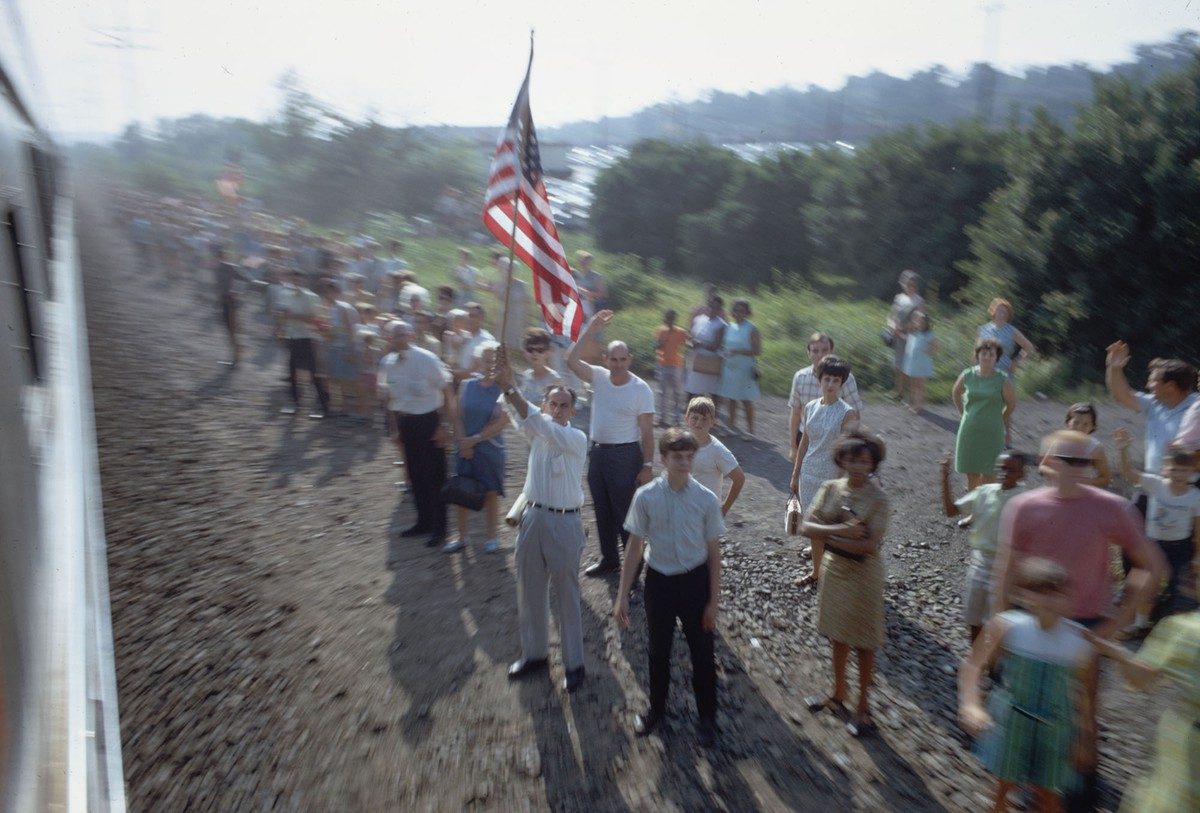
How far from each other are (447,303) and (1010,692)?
8.27 metres

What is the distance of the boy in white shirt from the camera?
18.6ft

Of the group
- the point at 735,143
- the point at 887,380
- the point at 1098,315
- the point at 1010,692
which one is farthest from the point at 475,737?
the point at 735,143

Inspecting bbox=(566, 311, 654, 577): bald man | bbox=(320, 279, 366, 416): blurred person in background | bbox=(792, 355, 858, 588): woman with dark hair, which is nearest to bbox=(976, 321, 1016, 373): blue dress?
bbox=(792, 355, 858, 588): woman with dark hair

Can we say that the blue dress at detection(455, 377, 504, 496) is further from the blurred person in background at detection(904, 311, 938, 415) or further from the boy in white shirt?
the blurred person in background at detection(904, 311, 938, 415)

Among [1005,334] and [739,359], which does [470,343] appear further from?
[1005,334]

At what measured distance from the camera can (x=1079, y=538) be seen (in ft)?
13.2

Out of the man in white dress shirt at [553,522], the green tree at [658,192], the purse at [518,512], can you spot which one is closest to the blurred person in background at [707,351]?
the purse at [518,512]

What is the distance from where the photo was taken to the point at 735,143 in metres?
37.9

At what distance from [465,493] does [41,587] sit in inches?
114

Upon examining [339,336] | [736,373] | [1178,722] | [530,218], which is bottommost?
[736,373]

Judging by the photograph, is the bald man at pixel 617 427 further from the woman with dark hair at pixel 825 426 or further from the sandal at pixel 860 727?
the sandal at pixel 860 727

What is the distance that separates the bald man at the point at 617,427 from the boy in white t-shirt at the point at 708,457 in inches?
19.4

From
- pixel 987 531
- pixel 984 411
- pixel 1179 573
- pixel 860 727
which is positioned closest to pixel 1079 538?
pixel 987 531

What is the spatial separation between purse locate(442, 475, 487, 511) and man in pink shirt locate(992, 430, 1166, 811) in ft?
11.7
